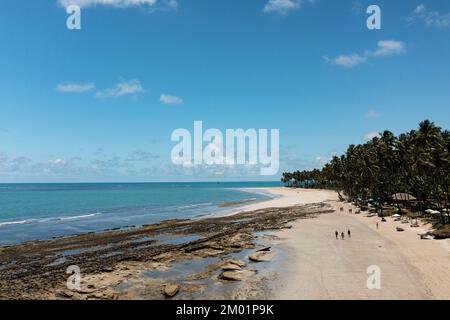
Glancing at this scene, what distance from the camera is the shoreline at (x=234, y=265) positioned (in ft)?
91.6

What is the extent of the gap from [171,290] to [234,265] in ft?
27.2

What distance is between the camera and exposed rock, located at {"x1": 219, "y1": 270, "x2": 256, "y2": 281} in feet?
102

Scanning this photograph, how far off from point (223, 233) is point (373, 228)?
79.8 feet

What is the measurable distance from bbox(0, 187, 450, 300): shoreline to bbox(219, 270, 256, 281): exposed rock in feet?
0.61

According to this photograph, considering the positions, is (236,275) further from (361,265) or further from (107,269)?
(107,269)

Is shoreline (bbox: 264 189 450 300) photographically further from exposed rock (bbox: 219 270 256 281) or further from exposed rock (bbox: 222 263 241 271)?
exposed rock (bbox: 222 263 241 271)

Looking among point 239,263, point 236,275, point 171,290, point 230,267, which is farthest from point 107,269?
point 236,275

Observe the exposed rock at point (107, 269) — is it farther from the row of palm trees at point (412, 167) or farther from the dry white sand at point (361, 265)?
the row of palm trees at point (412, 167)

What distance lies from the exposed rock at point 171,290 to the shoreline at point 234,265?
478 mm

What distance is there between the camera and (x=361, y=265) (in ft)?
113

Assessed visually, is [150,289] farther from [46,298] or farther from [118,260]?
[118,260]
